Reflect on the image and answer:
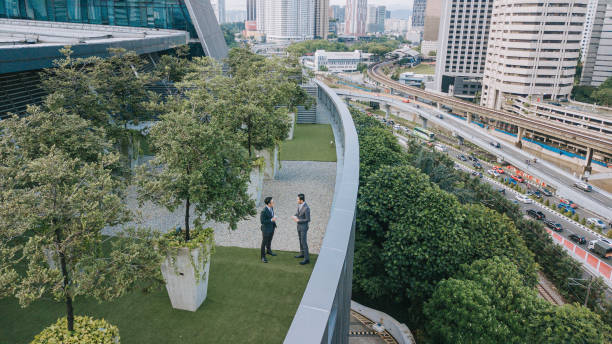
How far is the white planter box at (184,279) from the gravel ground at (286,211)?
932 mm

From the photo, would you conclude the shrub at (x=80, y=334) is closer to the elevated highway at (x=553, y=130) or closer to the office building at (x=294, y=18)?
the elevated highway at (x=553, y=130)

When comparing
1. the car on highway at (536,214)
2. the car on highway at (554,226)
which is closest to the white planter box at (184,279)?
the car on highway at (554,226)

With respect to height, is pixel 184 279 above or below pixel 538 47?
below

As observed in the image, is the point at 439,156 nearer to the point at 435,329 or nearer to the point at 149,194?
the point at 435,329

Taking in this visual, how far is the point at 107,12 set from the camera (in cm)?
3041

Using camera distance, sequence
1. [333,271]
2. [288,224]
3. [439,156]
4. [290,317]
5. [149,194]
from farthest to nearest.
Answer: [439,156], [288,224], [290,317], [149,194], [333,271]

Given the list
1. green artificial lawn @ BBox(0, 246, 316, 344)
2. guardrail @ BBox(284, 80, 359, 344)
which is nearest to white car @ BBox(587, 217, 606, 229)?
guardrail @ BBox(284, 80, 359, 344)

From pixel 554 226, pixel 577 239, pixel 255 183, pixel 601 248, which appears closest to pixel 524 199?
pixel 554 226

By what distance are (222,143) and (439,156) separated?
3694 centimetres

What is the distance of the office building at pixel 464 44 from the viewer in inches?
3669

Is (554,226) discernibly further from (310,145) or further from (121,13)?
(121,13)

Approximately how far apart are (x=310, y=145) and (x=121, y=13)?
69.0 feet

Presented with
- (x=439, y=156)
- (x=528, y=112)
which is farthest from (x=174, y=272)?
(x=528, y=112)

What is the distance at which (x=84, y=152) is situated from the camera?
8.13 meters
